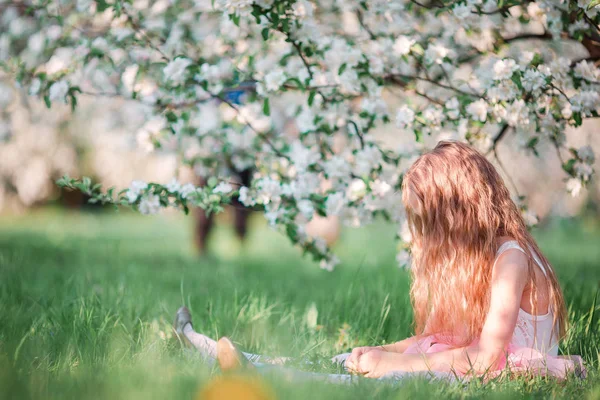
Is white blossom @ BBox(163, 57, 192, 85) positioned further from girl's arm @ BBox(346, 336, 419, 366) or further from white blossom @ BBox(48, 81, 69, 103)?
girl's arm @ BBox(346, 336, 419, 366)

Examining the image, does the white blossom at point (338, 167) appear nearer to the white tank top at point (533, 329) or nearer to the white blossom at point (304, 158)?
the white blossom at point (304, 158)

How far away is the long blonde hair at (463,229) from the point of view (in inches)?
91.0

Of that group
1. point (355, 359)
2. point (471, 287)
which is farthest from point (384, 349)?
point (471, 287)

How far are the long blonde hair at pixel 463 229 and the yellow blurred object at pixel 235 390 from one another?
879 millimetres

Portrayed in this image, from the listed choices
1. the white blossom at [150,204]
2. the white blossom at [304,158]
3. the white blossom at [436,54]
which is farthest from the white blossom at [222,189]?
the white blossom at [436,54]

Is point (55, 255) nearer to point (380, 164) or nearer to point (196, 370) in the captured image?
point (380, 164)

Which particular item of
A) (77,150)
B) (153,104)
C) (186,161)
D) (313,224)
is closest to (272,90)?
(153,104)

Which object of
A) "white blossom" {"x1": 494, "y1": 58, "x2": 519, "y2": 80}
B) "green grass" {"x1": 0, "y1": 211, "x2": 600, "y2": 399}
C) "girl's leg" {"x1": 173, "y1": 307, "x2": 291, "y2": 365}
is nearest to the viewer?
"green grass" {"x1": 0, "y1": 211, "x2": 600, "y2": 399}

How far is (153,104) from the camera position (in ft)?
11.9

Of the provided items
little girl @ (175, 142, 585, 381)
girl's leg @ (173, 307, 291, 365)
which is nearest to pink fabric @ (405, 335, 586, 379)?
little girl @ (175, 142, 585, 381)

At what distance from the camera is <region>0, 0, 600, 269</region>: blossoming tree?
288 cm

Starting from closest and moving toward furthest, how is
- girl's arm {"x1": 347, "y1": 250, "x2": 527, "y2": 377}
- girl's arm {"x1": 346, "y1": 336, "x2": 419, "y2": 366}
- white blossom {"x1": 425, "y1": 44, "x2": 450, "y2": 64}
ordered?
girl's arm {"x1": 347, "y1": 250, "x2": 527, "y2": 377} < girl's arm {"x1": 346, "y1": 336, "x2": 419, "y2": 366} < white blossom {"x1": 425, "y1": 44, "x2": 450, "y2": 64}

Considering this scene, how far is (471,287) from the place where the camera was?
2316 millimetres

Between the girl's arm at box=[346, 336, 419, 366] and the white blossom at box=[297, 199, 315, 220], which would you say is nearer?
the girl's arm at box=[346, 336, 419, 366]
